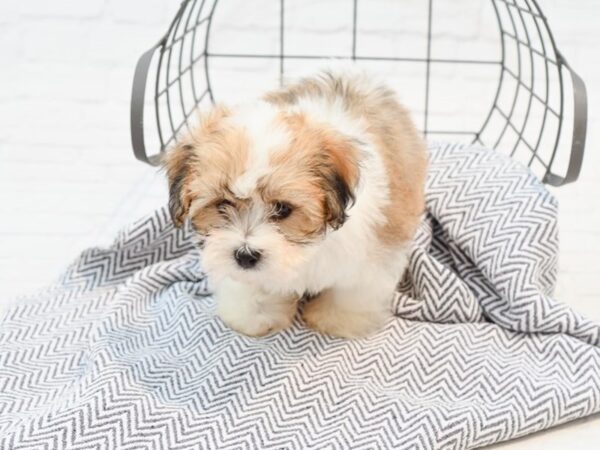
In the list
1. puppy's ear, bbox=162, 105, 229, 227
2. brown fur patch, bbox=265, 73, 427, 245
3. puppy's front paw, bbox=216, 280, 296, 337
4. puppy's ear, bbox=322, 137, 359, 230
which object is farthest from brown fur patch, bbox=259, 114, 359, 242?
puppy's front paw, bbox=216, 280, 296, 337

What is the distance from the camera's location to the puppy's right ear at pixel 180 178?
2.26 meters

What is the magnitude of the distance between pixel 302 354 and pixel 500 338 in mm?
547

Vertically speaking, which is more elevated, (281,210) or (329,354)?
(281,210)

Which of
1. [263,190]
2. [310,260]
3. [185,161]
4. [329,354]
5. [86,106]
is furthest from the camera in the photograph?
[86,106]

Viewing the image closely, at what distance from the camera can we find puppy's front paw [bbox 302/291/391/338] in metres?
2.67

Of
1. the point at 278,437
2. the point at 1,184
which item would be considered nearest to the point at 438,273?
the point at 278,437

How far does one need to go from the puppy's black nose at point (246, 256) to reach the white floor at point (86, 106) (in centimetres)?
144

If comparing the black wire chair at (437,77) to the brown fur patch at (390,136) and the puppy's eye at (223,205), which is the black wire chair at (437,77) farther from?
the puppy's eye at (223,205)

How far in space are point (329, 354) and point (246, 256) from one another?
51 centimetres

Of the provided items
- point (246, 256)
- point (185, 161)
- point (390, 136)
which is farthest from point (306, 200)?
point (390, 136)

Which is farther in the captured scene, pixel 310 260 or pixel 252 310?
pixel 252 310

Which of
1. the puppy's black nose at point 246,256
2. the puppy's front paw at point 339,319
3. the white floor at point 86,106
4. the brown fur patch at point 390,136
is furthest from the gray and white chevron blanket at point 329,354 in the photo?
the white floor at point 86,106

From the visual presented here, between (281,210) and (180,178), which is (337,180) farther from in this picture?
(180,178)

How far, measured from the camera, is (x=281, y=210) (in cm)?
220
